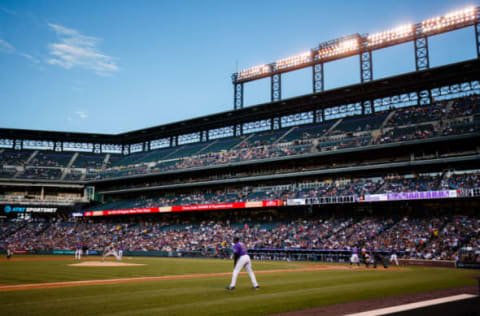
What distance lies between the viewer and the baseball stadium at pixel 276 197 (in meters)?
20.6

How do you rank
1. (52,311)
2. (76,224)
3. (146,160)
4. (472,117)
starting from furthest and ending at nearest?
(146,160) < (76,224) < (472,117) < (52,311)

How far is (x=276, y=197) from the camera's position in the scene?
51438 mm

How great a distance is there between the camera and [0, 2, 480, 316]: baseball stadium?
20.6 m

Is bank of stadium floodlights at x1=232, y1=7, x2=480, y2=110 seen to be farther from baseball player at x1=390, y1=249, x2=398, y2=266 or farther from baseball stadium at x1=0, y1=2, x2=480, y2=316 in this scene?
baseball player at x1=390, y1=249, x2=398, y2=266

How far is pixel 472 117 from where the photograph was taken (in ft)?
140

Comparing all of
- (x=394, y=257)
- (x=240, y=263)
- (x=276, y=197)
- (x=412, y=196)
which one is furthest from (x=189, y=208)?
(x=240, y=263)

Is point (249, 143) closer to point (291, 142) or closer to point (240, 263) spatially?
point (291, 142)

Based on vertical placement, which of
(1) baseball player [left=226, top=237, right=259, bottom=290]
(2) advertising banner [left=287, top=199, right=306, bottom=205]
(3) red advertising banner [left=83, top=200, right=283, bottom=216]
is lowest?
(1) baseball player [left=226, top=237, right=259, bottom=290]

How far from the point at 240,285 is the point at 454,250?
24.7 m

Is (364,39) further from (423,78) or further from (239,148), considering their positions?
(239,148)

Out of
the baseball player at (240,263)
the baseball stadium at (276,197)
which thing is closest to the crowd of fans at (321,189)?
the baseball stadium at (276,197)

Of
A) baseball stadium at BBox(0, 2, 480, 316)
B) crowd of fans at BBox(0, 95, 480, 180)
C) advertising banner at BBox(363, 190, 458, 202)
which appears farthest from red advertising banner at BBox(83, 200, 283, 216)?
advertising banner at BBox(363, 190, 458, 202)

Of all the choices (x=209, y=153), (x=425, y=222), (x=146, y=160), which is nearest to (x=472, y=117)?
(x=425, y=222)

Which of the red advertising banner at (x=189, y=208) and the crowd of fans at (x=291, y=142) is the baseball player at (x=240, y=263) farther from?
the red advertising banner at (x=189, y=208)
